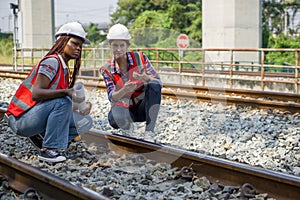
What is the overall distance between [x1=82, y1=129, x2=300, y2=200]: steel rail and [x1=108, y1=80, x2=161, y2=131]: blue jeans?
0.92ft

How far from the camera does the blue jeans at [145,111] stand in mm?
4816

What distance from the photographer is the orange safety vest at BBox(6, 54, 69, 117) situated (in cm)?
399

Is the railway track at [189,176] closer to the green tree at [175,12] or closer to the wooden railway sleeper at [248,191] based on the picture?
the wooden railway sleeper at [248,191]

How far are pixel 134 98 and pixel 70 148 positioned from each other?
0.82 m

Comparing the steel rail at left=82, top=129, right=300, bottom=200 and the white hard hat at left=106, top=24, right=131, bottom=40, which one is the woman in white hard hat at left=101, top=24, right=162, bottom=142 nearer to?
the white hard hat at left=106, top=24, right=131, bottom=40

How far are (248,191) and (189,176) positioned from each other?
563 mm

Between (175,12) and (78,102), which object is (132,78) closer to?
(78,102)

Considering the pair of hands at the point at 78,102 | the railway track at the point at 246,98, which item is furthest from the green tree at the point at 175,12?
the pair of hands at the point at 78,102

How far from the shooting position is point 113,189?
335 centimetres

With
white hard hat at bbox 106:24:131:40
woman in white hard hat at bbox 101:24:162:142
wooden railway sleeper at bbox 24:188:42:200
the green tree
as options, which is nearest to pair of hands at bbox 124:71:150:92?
woman in white hard hat at bbox 101:24:162:142

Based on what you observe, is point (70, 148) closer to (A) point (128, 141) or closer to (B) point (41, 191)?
(A) point (128, 141)

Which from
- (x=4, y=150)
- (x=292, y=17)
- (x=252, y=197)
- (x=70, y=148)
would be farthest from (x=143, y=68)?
(x=292, y=17)

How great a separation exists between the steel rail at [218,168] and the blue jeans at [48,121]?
0.64 m

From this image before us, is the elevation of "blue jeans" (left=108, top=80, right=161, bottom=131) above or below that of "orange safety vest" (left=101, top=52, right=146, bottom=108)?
below
